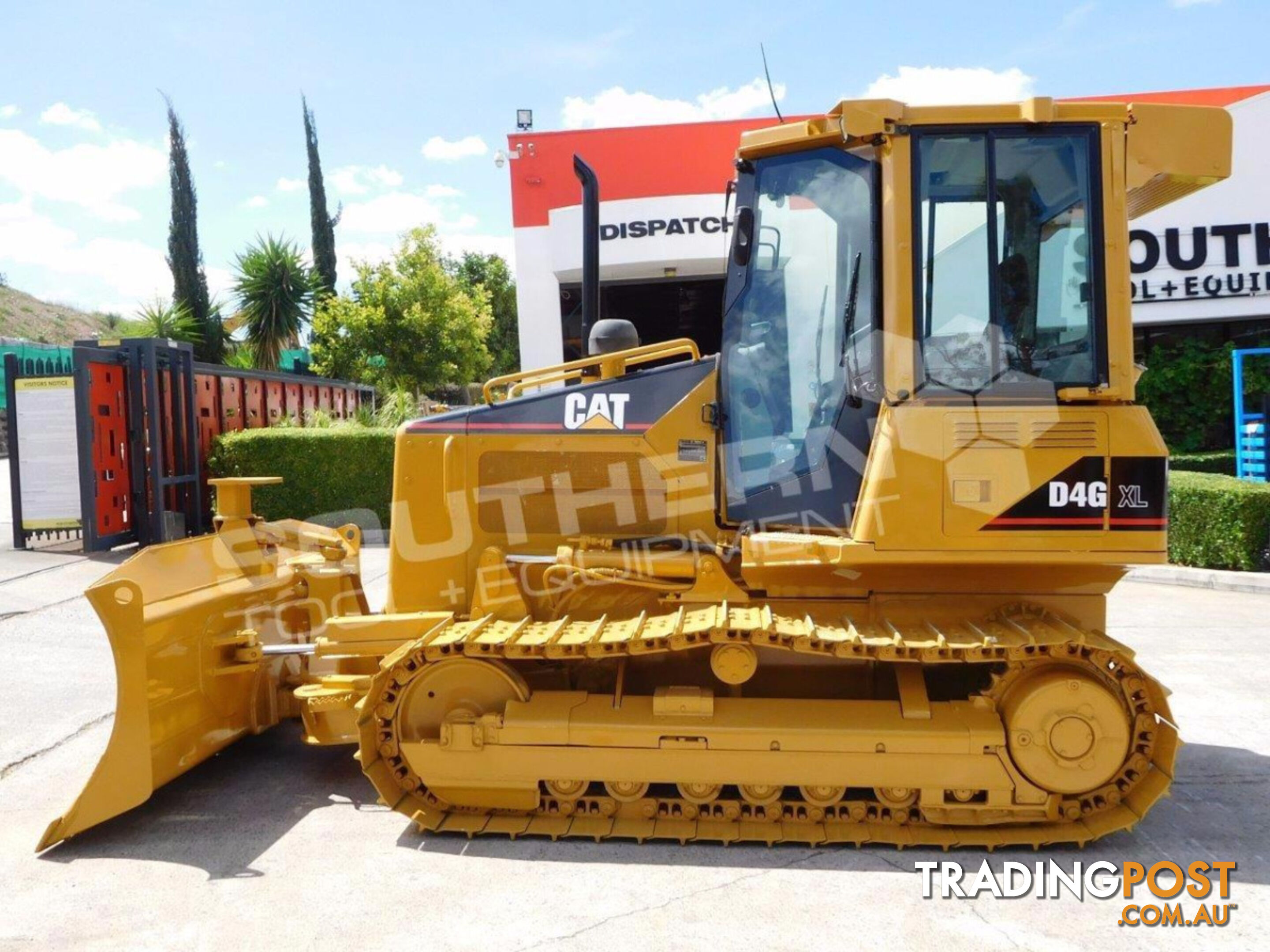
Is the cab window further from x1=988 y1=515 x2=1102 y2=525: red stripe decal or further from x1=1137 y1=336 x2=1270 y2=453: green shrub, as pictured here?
x1=1137 y1=336 x2=1270 y2=453: green shrub

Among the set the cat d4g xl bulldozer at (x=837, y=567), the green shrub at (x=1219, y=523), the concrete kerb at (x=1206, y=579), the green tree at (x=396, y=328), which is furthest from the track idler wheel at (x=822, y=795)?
the green tree at (x=396, y=328)

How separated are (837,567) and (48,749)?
4.37 metres

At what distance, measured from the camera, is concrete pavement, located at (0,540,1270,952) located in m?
3.32

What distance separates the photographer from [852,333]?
13.6 feet

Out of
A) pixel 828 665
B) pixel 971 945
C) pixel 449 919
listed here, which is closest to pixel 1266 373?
pixel 828 665

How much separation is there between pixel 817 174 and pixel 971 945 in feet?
9.84

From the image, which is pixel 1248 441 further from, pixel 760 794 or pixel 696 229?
pixel 760 794

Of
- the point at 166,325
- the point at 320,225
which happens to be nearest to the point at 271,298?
the point at 166,325

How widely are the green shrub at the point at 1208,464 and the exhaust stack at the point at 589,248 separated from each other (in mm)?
12129

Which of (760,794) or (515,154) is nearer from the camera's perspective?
(760,794)

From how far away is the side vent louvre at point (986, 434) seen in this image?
3.88 meters

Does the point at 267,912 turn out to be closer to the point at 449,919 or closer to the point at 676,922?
the point at 449,919

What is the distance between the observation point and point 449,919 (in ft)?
11.2
